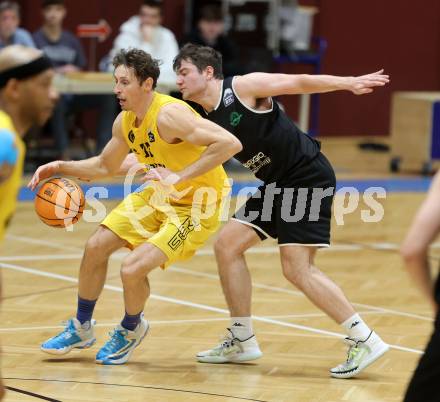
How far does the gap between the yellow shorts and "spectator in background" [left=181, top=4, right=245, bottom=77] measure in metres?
7.33

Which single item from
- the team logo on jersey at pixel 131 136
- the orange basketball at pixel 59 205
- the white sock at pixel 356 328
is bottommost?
the white sock at pixel 356 328

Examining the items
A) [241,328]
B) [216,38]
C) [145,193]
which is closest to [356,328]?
[241,328]

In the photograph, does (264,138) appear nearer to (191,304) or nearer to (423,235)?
(191,304)

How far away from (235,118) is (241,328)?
1.25 m

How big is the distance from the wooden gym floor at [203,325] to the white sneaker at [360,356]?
6 centimetres

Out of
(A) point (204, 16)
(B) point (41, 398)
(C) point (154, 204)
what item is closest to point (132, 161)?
(C) point (154, 204)

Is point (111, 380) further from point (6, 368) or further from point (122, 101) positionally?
point (122, 101)

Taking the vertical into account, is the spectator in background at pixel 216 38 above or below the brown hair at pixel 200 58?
below

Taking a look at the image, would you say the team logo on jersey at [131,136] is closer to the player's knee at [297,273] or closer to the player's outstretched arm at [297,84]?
the player's outstretched arm at [297,84]

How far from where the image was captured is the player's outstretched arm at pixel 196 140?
584cm

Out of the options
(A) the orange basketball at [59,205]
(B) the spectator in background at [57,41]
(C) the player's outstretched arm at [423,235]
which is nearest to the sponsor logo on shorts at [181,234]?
(A) the orange basketball at [59,205]

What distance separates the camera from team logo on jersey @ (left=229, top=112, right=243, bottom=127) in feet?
20.2

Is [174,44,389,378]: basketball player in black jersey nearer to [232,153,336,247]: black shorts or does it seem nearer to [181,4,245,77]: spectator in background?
[232,153,336,247]: black shorts

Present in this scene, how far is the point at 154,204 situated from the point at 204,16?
7633 millimetres
